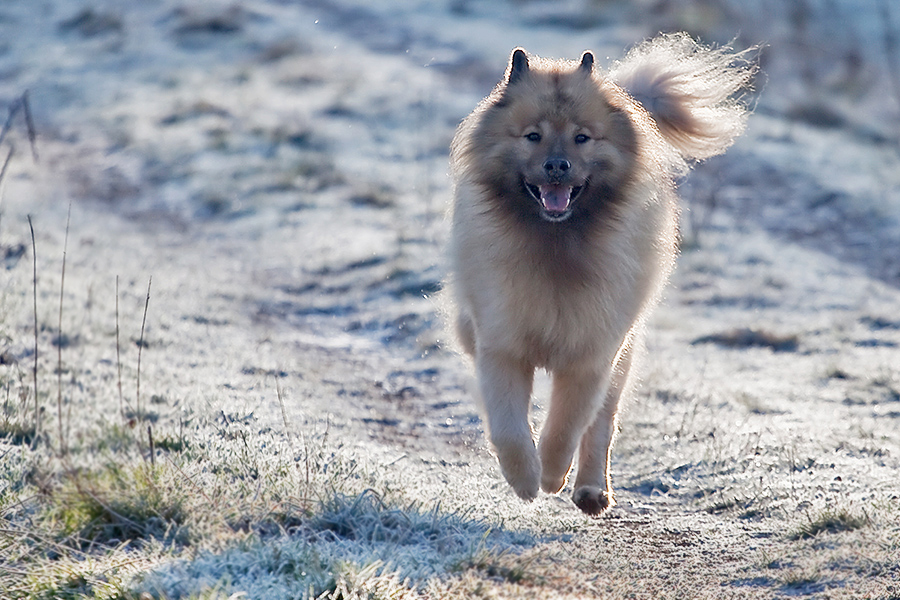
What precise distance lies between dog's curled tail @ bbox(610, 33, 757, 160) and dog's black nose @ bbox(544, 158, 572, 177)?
1460mm

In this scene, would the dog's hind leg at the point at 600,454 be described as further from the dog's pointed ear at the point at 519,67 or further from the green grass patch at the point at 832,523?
the dog's pointed ear at the point at 519,67

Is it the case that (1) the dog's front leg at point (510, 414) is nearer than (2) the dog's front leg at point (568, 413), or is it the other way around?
(1) the dog's front leg at point (510, 414)

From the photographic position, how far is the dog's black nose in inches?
155

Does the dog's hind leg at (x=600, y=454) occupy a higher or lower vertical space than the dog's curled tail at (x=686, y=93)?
lower

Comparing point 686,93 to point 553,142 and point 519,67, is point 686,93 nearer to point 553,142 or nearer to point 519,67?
point 519,67

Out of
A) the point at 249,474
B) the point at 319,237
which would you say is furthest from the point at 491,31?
the point at 249,474

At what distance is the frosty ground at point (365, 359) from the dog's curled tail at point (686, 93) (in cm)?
177

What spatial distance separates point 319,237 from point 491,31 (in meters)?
11.9

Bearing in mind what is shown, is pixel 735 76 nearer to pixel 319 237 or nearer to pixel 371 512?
pixel 371 512

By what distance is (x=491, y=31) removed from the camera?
21.5 meters

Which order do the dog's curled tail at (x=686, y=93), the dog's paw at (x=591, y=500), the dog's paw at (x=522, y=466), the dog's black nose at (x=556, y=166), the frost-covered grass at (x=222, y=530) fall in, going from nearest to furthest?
the frost-covered grass at (x=222, y=530), the dog's black nose at (x=556, y=166), the dog's paw at (x=522, y=466), the dog's paw at (x=591, y=500), the dog's curled tail at (x=686, y=93)

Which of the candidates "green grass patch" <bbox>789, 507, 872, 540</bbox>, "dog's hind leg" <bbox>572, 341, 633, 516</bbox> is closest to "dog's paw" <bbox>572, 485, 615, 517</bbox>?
"dog's hind leg" <bbox>572, 341, 633, 516</bbox>

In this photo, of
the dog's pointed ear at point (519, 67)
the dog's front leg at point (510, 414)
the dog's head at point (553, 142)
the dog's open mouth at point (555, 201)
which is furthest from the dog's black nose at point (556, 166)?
the dog's front leg at point (510, 414)

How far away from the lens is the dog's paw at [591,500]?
473cm
